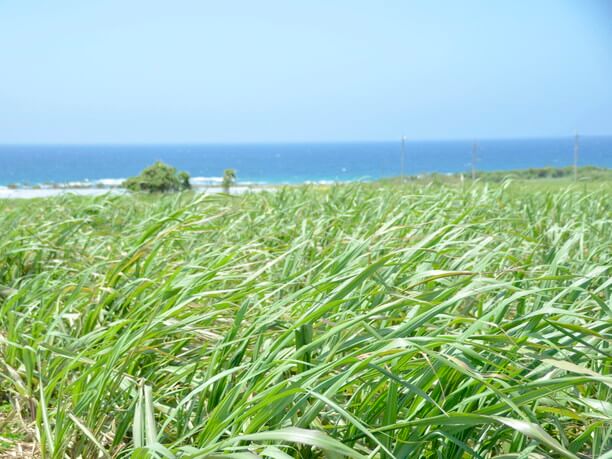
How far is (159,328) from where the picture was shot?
5.87 ft

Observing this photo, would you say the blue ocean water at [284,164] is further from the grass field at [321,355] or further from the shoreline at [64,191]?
the grass field at [321,355]

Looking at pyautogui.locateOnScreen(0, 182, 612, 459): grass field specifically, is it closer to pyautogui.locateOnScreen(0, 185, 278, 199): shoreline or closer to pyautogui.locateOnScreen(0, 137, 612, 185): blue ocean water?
pyautogui.locateOnScreen(0, 185, 278, 199): shoreline

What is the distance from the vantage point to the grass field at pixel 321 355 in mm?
1172

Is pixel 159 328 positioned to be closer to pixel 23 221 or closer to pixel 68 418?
pixel 68 418

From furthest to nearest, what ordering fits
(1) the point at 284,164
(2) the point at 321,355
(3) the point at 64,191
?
1. (1) the point at 284,164
2. (3) the point at 64,191
3. (2) the point at 321,355

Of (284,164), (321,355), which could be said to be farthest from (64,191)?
(284,164)

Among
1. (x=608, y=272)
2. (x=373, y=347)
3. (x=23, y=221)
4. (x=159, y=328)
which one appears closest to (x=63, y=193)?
(x=23, y=221)

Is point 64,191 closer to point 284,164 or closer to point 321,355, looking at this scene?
point 321,355

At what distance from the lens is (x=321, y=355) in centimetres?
144

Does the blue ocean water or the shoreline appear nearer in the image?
the shoreline

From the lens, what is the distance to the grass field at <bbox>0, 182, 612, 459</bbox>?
46.1 inches

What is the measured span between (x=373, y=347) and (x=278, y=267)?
1291mm

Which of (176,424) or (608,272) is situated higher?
(608,272)

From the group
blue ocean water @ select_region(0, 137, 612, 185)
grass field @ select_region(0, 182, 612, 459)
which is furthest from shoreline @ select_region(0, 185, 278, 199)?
blue ocean water @ select_region(0, 137, 612, 185)
